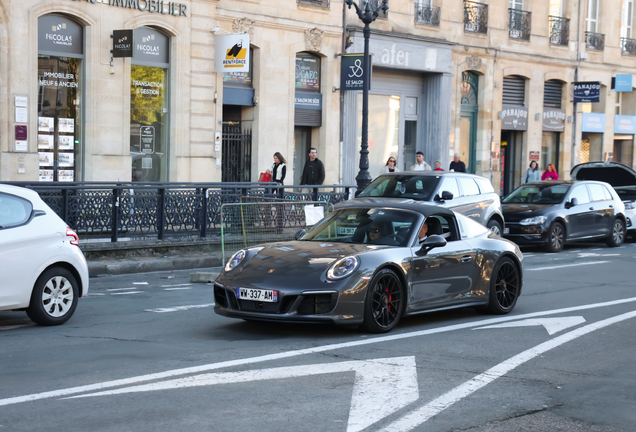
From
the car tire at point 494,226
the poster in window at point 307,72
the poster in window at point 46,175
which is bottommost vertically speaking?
the car tire at point 494,226

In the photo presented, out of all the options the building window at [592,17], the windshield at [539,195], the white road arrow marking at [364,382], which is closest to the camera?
the white road arrow marking at [364,382]

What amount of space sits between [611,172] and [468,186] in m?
7.87

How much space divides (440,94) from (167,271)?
57.2ft

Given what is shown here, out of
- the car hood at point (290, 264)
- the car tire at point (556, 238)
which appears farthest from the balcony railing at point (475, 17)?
the car hood at point (290, 264)

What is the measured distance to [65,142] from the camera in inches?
811

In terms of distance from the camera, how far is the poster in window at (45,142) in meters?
20.1

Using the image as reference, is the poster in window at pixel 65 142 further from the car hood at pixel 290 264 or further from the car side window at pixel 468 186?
the car hood at pixel 290 264

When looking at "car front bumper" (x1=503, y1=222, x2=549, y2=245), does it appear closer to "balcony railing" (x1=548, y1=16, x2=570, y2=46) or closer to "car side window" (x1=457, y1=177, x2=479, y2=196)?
"car side window" (x1=457, y1=177, x2=479, y2=196)

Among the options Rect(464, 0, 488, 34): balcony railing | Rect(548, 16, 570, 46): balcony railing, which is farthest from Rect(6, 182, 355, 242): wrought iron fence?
Rect(548, 16, 570, 46): balcony railing

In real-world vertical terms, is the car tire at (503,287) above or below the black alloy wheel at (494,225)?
below

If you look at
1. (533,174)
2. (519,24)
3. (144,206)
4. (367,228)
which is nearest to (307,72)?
(533,174)

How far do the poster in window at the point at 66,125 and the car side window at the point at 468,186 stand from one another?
8911 mm

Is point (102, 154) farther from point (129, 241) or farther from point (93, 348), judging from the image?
point (93, 348)

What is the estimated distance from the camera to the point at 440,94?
30578 millimetres
